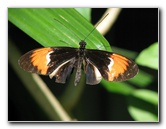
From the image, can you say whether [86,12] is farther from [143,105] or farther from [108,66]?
[143,105]

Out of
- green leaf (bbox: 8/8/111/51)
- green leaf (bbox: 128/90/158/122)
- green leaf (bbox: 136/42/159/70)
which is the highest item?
green leaf (bbox: 8/8/111/51)

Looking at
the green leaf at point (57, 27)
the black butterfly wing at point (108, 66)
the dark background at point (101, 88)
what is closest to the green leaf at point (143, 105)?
the dark background at point (101, 88)

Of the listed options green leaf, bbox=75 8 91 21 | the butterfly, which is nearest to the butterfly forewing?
the butterfly

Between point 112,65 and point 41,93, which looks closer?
point 112,65

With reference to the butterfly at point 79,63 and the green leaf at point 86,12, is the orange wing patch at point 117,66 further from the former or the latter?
the green leaf at point 86,12

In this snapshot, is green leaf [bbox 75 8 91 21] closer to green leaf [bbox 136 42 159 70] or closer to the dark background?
the dark background

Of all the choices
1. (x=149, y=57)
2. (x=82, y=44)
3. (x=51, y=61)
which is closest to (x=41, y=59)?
(x=51, y=61)
